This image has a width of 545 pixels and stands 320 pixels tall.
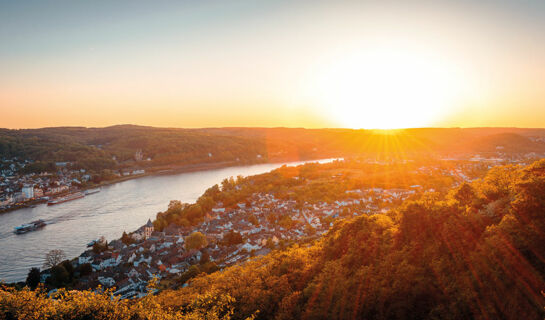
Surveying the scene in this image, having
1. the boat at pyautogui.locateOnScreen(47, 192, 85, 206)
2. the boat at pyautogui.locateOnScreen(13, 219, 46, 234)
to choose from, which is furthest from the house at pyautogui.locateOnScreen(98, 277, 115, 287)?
the boat at pyautogui.locateOnScreen(47, 192, 85, 206)

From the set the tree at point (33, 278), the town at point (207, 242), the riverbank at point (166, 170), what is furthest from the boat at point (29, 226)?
the tree at point (33, 278)

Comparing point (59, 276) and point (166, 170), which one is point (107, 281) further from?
point (166, 170)

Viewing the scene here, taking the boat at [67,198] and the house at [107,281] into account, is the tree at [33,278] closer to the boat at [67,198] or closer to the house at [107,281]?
the house at [107,281]

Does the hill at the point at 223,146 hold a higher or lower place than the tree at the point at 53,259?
higher

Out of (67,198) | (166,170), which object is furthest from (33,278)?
(166,170)

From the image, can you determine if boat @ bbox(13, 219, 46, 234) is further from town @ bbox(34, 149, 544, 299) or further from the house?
the house

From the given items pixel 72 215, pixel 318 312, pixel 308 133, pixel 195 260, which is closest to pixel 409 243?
pixel 318 312
